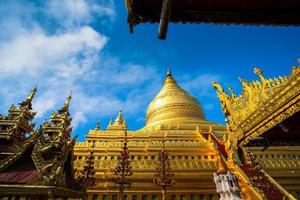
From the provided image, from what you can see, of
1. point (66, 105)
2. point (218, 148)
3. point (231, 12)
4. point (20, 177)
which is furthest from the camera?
point (218, 148)

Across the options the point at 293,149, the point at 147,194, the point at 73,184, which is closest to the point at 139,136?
the point at 147,194

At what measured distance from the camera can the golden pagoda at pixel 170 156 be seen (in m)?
15.7

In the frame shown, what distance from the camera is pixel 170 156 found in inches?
765

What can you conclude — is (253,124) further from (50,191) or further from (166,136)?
(166,136)

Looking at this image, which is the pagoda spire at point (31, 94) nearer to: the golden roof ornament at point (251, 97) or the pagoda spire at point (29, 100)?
the pagoda spire at point (29, 100)

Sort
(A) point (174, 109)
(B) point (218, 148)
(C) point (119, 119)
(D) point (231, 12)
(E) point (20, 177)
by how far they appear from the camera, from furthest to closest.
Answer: (C) point (119, 119), (A) point (174, 109), (B) point (218, 148), (E) point (20, 177), (D) point (231, 12)

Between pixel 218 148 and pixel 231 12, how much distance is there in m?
13.3

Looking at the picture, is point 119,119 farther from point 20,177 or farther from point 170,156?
point 20,177

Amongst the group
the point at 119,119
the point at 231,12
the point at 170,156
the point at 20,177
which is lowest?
the point at 20,177

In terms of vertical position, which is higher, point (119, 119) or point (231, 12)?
point (119, 119)

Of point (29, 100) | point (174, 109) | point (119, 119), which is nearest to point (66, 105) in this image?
point (29, 100)

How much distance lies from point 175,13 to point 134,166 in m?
16.4

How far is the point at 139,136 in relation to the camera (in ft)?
76.4

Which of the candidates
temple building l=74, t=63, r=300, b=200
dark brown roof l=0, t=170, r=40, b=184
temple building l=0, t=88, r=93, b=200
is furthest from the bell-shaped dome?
dark brown roof l=0, t=170, r=40, b=184
